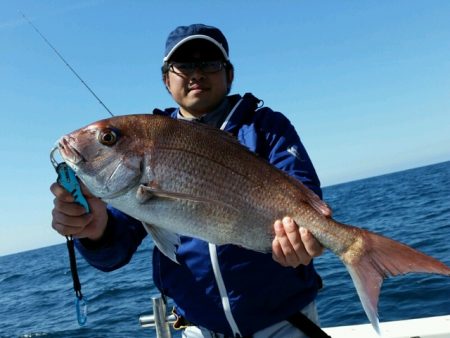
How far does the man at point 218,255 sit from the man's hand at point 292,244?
0.22m

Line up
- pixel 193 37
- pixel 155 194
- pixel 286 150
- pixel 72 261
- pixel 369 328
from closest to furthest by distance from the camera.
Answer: pixel 155 194 → pixel 72 261 → pixel 286 150 → pixel 193 37 → pixel 369 328

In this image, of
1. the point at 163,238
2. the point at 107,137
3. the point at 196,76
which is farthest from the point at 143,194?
the point at 196,76

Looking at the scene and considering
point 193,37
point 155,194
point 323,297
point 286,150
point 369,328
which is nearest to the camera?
point 155,194

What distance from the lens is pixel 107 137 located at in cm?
254

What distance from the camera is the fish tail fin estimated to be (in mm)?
2335

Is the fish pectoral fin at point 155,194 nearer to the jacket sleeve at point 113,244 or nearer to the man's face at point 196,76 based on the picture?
the jacket sleeve at point 113,244

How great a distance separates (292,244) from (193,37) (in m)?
1.75

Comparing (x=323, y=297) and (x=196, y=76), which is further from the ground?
(x=196, y=76)

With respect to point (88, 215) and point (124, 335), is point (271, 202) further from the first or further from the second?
point (124, 335)

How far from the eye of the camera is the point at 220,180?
256 centimetres

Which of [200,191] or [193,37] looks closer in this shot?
[200,191]

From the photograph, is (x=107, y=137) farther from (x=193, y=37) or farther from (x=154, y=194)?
(x=193, y=37)

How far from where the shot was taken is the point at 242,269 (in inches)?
118

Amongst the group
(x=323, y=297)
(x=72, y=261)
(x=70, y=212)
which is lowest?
(x=323, y=297)
